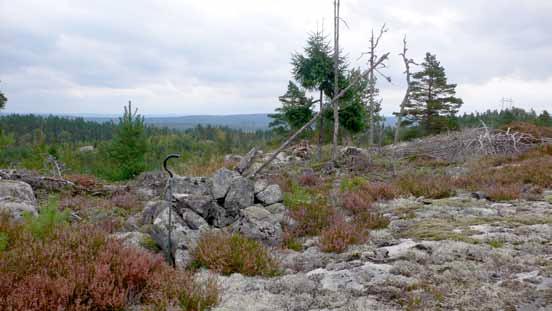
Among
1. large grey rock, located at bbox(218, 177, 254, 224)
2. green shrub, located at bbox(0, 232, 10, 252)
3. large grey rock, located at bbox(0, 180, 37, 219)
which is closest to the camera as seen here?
green shrub, located at bbox(0, 232, 10, 252)

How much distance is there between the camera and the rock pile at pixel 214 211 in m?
5.83

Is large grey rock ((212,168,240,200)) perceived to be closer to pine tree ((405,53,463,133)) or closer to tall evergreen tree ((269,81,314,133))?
tall evergreen tree ((269,81,314,133))

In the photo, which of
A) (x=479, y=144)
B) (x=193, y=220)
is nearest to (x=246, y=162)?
(x=193, y=220)

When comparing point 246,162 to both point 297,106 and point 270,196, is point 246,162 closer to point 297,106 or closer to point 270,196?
point 270,196

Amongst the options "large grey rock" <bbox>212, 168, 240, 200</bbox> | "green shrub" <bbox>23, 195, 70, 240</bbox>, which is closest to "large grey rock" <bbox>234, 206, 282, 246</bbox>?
"large grey rock" <bbox>212, 168, 240, 200</bbox>

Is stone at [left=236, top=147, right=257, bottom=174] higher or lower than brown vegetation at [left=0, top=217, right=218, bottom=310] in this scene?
higher

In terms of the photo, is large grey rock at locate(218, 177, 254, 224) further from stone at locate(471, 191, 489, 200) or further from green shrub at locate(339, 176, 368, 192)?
stone at locate(471, 191, 489, 200)

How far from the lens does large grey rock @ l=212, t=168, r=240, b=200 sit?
309 inches

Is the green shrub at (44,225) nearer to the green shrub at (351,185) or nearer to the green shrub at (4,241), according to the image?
the green shrub at (4,241)

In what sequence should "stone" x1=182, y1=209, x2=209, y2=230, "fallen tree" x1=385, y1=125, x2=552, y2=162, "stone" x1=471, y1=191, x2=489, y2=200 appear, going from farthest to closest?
"fallen tree" x1=385, y1=125, x2=552, y2=162
"stone" x1=471, y1=191, x2=489, y2=200
"stone" x1=182, y1=209, x2=209, y2=230

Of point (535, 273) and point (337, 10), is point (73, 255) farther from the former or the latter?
point (337, 10)

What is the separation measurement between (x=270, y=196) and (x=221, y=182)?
1094 mm

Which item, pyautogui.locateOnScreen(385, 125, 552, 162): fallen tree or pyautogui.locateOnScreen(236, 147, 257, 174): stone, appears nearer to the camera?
pyautogui.locateOnScreen(236, 147, 257, 174): stone

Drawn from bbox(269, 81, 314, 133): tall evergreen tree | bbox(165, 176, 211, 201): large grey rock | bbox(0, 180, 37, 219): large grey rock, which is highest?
bbox(269, 81, 314, 133): tall evergreen tree
